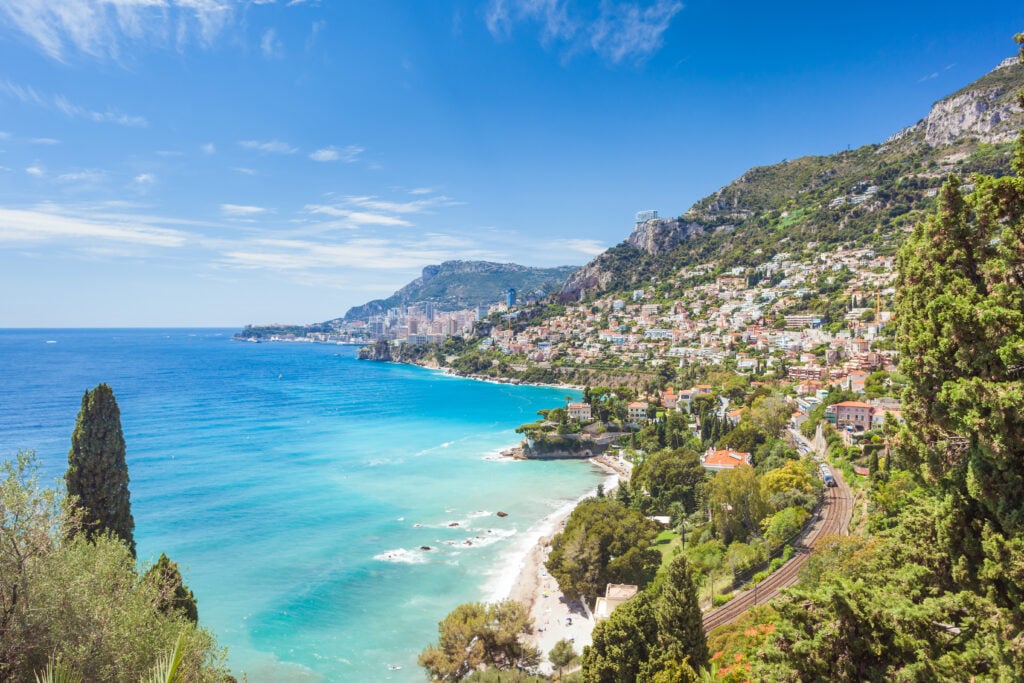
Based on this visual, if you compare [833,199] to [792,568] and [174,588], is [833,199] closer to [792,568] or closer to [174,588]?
[792,568]

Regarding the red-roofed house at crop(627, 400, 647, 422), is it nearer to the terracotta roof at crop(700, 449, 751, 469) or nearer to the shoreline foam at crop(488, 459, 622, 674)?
the terracotta roof at crop(700, 449, 751, 469)

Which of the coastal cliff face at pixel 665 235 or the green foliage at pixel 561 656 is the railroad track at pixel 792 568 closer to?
the green foliage at pixel 561 656

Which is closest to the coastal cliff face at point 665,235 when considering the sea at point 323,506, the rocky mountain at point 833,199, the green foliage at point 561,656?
the rocky mountain at point 833,199

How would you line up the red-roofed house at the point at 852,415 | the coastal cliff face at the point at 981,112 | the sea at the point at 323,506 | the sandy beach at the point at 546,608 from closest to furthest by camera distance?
the sandy beach at the point at 546,608, the sea at the point at 323,506, the red-roofed house at the point at 852,415, the coastal cliff face at the point at 981,112

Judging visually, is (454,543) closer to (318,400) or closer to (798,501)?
(798,501)

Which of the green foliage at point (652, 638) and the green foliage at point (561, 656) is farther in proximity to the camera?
the green foliage at point (561, 656)

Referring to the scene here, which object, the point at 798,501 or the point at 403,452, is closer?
the point at 798,501

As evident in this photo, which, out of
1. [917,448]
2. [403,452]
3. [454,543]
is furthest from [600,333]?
[917,448]
